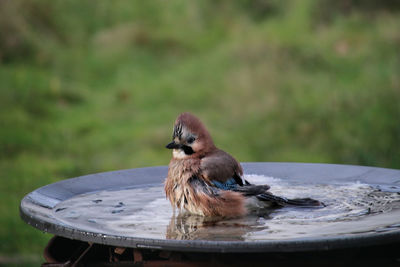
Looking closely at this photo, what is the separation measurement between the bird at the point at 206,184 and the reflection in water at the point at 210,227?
7 cm

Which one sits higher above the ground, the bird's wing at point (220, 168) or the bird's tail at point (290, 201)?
the bird's wing at point (220, 168)

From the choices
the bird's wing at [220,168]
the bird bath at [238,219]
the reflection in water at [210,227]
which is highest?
the bird's wing at [220,168]

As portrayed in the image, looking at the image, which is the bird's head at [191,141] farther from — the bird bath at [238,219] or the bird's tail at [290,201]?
the bird's tail at [290,201]

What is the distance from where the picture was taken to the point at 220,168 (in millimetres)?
3326

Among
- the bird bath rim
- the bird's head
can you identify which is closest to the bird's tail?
the bird's head

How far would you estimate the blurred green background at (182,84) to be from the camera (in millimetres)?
8812

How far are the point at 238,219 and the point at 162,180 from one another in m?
1.01

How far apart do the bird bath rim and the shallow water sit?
85 millimetres

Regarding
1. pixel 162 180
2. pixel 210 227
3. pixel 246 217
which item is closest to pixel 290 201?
pixel 246 217

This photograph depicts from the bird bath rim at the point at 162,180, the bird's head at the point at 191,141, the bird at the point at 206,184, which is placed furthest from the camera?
the bird's head at the point at 191,141

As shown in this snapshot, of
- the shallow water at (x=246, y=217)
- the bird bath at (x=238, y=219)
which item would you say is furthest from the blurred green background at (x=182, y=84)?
the shallow water at (x=246, y=217)

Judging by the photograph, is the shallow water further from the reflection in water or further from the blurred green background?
the blurred green background

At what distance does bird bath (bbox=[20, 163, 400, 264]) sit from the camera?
97.7 inches

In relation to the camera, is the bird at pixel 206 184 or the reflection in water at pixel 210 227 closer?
the reflection in water at pixel 210 227
